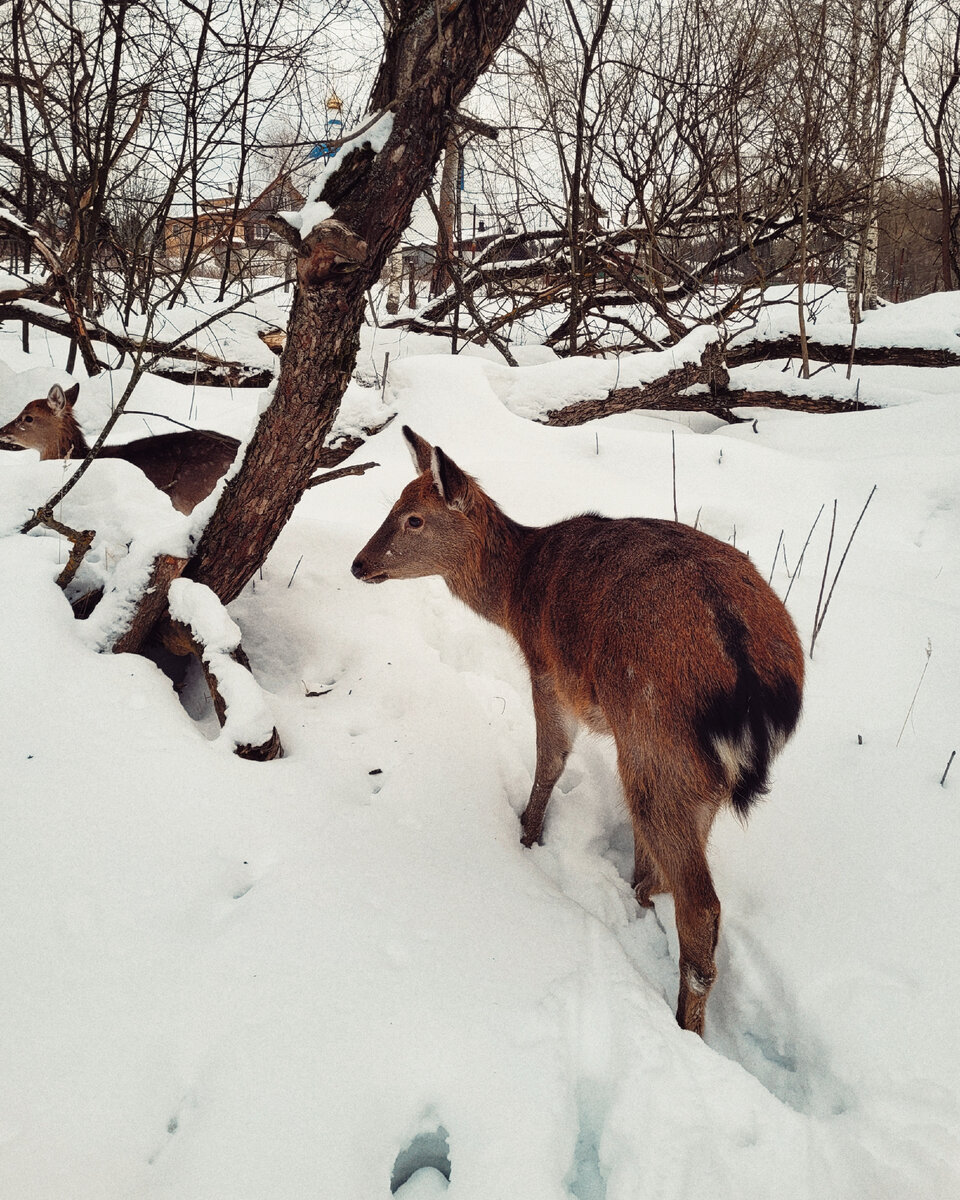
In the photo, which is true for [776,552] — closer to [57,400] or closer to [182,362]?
[57,400]

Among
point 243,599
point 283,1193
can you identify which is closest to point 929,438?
point 243,599

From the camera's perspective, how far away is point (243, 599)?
3822 millimetres

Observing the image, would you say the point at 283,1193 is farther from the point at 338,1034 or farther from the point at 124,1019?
the point at 124,1019

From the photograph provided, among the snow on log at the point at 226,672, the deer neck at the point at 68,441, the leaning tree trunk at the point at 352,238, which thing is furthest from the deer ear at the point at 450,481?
the deer neck at the point at 68,441

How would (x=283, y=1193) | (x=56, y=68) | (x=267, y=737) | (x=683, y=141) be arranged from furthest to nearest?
(x=683, y=141) < (x=56, y=68) < (x=267, y=737) < (x=283, y=1193)

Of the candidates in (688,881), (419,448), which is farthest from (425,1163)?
(419,448)

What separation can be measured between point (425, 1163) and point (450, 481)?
2.55m

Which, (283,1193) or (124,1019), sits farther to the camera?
(124,1019)

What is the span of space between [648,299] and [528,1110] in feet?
25.6

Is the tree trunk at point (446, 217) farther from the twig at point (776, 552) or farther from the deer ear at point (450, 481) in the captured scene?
the twig at point (776, 552)

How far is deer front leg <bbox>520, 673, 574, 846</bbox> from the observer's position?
9.80ft

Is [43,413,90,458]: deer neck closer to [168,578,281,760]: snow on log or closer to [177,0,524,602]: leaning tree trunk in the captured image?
[177,0,524,602]: leaning tree trunk

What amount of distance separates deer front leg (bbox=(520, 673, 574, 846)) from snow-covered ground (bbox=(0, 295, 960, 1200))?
5.0 inches

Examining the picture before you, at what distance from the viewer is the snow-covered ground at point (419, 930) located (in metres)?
1.56
